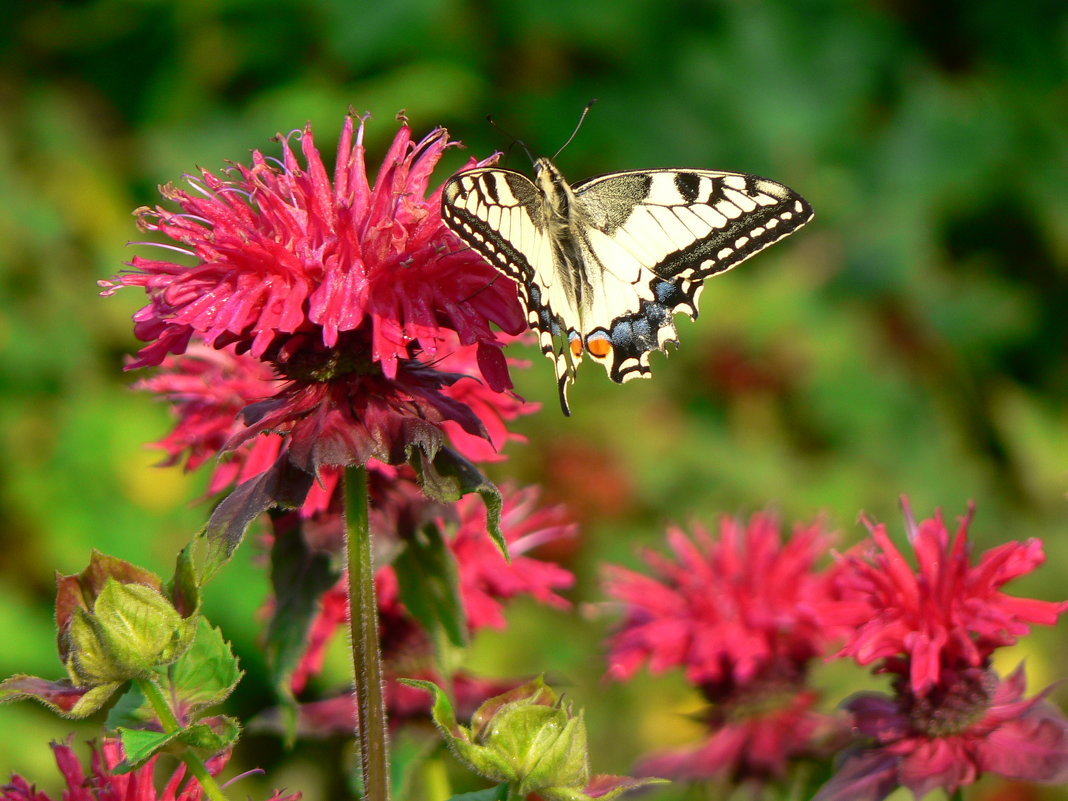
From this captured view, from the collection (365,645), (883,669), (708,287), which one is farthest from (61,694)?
(708,287)

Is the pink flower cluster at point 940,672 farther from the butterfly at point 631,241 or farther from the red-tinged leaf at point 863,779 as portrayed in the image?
the butterfly at point 631,241

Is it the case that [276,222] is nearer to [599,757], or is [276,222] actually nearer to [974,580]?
[974,580]

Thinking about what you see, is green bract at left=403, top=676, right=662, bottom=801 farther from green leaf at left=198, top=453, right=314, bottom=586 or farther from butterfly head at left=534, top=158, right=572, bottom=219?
butterfly head at left=534, top=158, right=572, bottom=219

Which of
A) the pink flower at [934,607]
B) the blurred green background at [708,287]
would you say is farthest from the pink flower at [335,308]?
the blurred green background at [708,287]

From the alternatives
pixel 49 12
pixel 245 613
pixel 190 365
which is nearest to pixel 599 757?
pixel 245 613

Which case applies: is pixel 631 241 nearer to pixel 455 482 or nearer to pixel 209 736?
pixel 455 482

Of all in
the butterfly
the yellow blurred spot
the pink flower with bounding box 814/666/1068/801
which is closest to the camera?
the pink flower with bounding box 814/666/1068/801

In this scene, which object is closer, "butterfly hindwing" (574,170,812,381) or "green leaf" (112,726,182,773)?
"green leaf" (112,726,182,773)

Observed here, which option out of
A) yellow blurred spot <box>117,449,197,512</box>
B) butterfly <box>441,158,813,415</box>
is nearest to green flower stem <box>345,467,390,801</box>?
butterfly <box>441,158,813,415</box>
